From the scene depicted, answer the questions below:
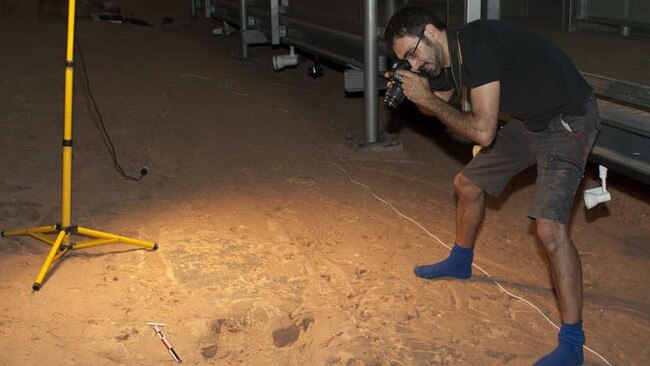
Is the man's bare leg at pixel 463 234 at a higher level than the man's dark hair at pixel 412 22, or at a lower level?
lower

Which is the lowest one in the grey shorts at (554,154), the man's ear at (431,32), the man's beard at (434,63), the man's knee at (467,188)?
the man's knee at (467,188)

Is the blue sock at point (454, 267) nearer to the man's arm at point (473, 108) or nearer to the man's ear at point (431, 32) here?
the man's arm at point (473, 108)

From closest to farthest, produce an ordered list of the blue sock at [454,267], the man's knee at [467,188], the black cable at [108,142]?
the man's knee at [467,188]
the blue sock at [454,267]
the black cable at [108,142]

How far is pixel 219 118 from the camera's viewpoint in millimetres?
7648

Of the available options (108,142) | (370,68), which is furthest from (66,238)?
(370,68)

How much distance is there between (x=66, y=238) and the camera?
15.6 feet

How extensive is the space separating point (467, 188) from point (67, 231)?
222 cm

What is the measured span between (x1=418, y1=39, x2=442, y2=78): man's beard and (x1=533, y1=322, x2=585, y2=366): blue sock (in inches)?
49.2

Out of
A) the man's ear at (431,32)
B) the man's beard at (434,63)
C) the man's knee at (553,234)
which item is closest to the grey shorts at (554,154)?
the man's knee at (553,234)

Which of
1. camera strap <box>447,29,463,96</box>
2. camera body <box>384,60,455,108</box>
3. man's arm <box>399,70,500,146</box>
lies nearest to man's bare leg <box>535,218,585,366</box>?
man's arm <box>399,70,500,146</box>

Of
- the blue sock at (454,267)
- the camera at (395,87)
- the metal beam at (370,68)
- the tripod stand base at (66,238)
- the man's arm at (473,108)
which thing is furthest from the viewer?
the metal beam at (370,68)

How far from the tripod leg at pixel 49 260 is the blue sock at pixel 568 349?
249 centimetres

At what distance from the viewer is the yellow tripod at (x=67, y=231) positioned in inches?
171

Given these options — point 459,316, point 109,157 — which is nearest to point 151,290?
point 459,316
